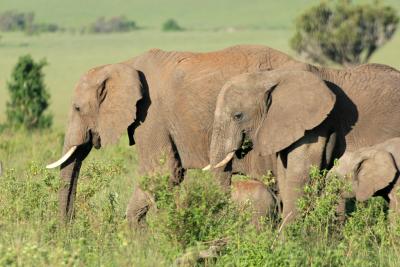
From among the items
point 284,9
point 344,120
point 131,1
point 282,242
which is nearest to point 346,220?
point 344,120

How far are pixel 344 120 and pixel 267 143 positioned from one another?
23.7 inches

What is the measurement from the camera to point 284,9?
102875mm

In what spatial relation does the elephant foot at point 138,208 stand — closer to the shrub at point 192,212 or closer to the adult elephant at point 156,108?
the adult elephant at point 156,108

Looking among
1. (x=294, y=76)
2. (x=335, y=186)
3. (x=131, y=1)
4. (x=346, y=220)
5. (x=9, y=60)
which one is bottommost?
(x=131, y=1)

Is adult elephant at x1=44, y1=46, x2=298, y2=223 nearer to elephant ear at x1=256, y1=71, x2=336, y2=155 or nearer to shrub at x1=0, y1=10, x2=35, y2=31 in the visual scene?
elephant ear at x1=256, y1=71, x2=336, y2=155

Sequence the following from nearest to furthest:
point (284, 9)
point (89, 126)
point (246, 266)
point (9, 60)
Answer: point (246, 266) < point (89, 126) < point (9, 60) < point (284, 9)

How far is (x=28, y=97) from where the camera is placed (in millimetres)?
24062

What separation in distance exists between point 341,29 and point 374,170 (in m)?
33.0

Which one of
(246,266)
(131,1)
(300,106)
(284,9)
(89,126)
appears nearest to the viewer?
(246,266)

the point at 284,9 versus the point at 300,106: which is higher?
the point at 300,106

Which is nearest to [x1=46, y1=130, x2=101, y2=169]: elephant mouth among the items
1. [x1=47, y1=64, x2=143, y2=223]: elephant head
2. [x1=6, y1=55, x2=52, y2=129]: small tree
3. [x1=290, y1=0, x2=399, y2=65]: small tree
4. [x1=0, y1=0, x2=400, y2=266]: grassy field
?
[x1=47, y1=64, x2=143, y2=223]: elephant head

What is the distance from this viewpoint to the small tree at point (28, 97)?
922 inches

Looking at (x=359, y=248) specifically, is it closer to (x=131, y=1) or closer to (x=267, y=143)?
(x=267, y=143)

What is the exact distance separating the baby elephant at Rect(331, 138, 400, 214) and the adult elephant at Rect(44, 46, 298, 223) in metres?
0.96
